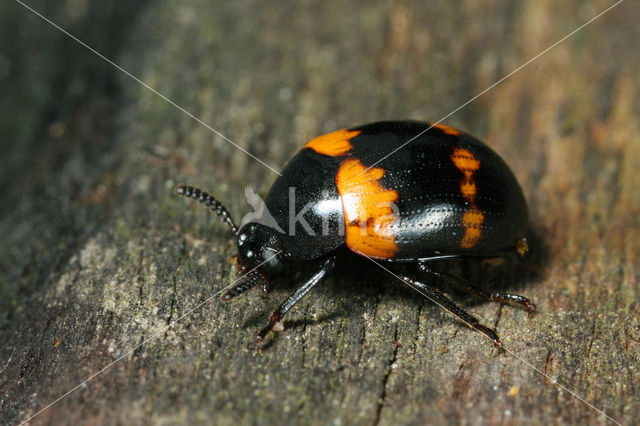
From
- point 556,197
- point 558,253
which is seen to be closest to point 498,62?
point 556,197

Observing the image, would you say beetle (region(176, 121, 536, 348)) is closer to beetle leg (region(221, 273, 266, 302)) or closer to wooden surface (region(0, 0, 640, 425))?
beetle leg (region(221, 273, 266, 302))

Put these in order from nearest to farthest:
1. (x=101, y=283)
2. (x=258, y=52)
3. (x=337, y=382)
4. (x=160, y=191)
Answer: (x=337, y=382) → (x=101, y=283) → (x=160, y=191) → (x=258, y=52)

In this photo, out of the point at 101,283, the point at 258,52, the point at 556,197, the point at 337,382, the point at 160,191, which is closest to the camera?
the point at 337,382

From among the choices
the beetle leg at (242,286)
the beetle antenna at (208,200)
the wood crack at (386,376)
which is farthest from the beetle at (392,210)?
the wood crack at (386,376)

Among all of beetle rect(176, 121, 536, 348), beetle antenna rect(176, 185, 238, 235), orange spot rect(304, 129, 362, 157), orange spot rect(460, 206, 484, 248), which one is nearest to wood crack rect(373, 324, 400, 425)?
beetle rect(176, 121, 536, 348)

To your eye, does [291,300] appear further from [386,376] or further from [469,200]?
[469,200]

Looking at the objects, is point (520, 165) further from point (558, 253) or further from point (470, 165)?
point (470, 165)
